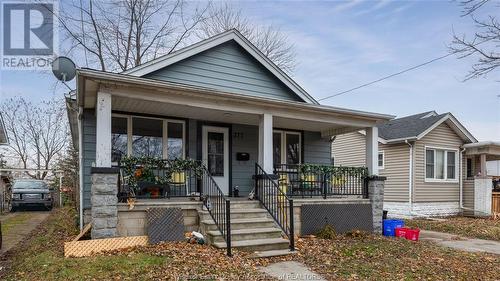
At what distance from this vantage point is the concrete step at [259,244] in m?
6.94

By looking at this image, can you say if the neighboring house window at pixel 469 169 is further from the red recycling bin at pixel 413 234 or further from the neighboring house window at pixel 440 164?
the red recycling bin at pixel 413 234

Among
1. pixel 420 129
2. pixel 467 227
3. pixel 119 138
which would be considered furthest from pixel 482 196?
pixel 119 138

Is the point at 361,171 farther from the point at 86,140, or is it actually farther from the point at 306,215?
the point at 86,140

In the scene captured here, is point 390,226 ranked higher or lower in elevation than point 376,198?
lower

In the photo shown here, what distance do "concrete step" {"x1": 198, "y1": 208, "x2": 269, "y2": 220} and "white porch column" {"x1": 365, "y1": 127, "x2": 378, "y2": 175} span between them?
3756 mm

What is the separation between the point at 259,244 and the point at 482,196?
13.1 m

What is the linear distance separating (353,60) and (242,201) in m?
11.3

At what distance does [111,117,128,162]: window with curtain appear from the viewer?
941 cm

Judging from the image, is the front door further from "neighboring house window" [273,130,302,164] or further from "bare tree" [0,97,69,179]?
"bare tree" [0,97,69,179]

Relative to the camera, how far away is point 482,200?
51.9 ft

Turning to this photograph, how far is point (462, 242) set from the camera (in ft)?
31.9

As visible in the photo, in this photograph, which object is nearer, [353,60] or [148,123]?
[148,123]

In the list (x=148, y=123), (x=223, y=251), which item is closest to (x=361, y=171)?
(x=223, y=251)

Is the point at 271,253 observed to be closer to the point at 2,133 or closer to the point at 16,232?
the point at 16,232
